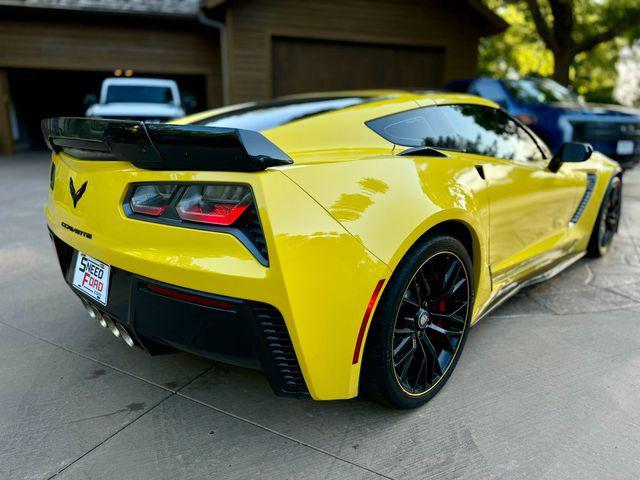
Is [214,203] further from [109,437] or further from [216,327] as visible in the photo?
[109,437]

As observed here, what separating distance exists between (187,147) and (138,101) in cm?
1044

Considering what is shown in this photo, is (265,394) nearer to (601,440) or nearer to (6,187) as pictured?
(601,440)

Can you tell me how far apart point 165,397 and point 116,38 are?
12632mm

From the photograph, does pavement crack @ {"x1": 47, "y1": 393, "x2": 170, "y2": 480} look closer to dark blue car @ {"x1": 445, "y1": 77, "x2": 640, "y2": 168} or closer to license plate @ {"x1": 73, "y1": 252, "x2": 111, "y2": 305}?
license plate @ {"x1": 73, "y1": 252, "x2": 111, "y2": 305}

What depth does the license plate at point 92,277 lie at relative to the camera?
6.91ft

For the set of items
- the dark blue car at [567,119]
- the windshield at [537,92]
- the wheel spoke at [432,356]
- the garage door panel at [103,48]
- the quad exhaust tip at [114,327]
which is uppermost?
the garage door panel at [103,48]

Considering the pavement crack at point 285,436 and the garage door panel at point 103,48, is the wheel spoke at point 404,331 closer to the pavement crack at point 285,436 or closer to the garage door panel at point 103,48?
the pavement crack at point 285,436

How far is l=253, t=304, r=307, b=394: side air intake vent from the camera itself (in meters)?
1.75

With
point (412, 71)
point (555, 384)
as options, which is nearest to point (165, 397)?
point (555, 384)

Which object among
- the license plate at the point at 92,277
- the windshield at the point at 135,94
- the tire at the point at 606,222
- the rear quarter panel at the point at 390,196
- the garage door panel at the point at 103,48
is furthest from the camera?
the garage door panel at the point at 103,48

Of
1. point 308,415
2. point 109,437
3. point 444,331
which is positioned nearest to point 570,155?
point 444,331

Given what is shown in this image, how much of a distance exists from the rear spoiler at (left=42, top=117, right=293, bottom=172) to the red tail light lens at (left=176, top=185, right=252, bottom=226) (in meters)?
0.07

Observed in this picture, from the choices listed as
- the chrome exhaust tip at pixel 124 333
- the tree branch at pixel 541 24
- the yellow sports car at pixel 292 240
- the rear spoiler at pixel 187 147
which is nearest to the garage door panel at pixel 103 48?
the tree branch at pixel 541 24

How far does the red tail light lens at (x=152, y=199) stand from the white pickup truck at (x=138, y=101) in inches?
367
